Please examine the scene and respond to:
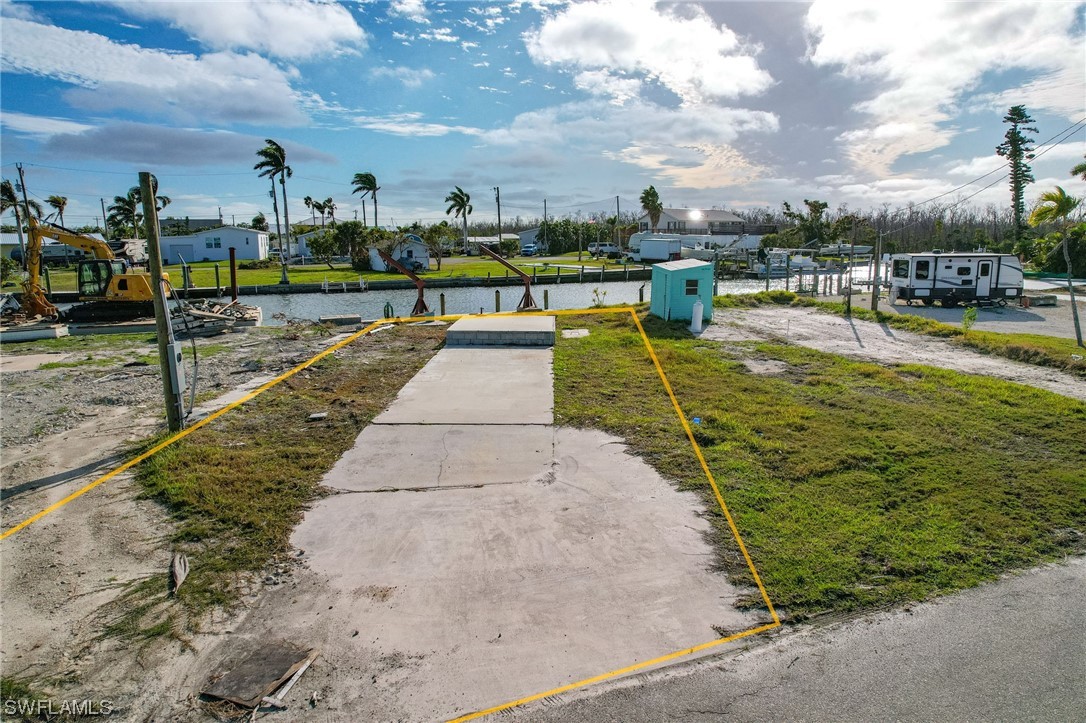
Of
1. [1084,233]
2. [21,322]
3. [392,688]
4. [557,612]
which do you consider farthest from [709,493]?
[1084,233]

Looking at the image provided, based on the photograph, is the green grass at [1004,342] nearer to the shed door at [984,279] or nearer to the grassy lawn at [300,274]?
the shed door at [984,279]

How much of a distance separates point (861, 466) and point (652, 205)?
8035cm

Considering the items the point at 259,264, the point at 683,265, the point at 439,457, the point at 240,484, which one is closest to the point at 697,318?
the point at 683,265

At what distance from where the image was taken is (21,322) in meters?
19.9

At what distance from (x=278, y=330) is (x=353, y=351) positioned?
5.84 m

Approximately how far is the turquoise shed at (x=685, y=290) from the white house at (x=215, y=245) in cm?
5516

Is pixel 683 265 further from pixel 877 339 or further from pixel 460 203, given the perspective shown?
pixel 460 203

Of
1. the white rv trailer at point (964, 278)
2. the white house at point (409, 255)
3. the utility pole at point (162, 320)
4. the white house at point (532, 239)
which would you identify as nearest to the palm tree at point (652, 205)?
the white house at point (532, 239)

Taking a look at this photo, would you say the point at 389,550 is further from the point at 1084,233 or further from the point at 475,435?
the point at 1084,233

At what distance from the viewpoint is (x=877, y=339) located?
15938mm

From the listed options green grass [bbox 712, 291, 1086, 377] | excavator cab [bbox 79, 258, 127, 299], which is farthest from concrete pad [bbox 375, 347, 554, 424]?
excavator cab [bbox 79, 258, 127, 299]

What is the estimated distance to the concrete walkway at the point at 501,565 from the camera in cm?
376

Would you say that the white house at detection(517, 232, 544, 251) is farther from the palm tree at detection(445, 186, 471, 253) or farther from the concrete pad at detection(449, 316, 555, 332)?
the concrete pad at detection(449, 316, 555, 332)

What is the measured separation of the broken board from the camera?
11.3 feet
